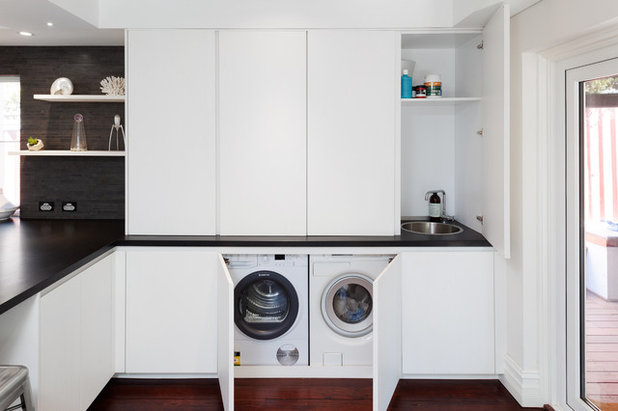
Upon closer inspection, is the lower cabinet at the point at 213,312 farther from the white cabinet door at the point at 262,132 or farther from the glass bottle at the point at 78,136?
the glass bottle at the point at 78,136

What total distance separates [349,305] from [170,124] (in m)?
1.56

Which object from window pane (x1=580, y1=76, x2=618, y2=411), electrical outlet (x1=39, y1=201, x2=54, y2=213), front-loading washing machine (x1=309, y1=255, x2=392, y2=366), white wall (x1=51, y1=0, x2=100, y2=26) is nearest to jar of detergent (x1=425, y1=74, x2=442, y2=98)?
window pane (x1=580, y1=76, x2=618, y2=411)

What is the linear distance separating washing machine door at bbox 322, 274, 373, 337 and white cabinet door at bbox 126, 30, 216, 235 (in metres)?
0.86

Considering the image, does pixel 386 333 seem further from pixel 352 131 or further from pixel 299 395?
pixel 352 131

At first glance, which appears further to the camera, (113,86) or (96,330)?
(113,86)

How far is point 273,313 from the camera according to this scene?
297cm

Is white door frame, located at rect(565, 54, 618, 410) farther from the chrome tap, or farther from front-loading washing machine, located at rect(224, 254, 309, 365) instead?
front-loading washing machine, located at rect(224, 254, 309, 365)

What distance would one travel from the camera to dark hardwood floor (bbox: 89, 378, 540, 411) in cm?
262

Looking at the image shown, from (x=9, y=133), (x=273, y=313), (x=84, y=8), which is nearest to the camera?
(x=84, y=8)

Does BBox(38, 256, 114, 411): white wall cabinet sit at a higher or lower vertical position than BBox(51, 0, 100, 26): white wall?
lower

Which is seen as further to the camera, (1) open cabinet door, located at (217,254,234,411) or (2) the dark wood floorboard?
(2) the dark wood floorboard

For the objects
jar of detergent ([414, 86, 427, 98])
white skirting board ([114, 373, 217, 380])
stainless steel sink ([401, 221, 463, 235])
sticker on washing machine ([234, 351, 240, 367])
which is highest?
jar of detergent ([414, 86, 427, 98])

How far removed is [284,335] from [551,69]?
2.12 meters

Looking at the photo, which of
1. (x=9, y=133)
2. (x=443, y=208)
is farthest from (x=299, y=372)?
(x=9, y=133)
